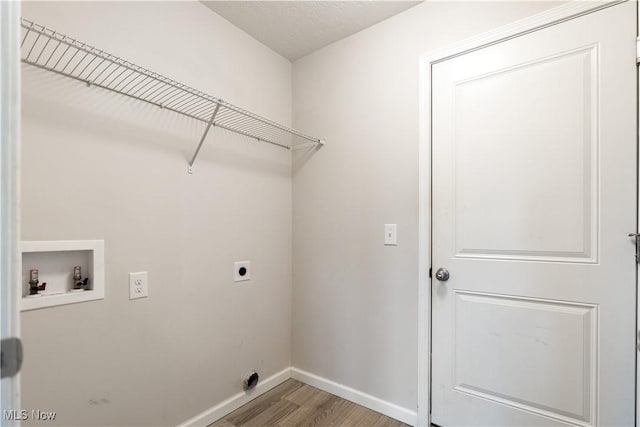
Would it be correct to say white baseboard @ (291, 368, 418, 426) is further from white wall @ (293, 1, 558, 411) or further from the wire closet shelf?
the wire closet shelf

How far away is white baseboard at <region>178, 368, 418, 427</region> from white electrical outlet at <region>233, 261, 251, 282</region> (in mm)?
703

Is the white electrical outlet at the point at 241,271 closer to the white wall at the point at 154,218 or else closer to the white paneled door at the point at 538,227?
the white wall at the point at 154,218

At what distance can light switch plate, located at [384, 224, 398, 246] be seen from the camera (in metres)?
1.77

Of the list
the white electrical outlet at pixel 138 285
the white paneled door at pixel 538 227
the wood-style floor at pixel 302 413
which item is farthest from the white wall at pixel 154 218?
the white paneled door at pixel 538 227

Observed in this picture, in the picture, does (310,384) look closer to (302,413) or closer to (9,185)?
(302,413)

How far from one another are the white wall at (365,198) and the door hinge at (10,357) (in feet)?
5.17

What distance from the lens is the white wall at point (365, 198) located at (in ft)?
5.58

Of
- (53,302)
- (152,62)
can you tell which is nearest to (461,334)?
(53,302)

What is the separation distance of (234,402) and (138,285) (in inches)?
37.5

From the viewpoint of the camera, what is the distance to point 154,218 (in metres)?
1.49

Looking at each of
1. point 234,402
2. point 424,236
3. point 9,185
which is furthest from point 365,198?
point 9,185

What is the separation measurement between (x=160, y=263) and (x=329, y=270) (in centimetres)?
102

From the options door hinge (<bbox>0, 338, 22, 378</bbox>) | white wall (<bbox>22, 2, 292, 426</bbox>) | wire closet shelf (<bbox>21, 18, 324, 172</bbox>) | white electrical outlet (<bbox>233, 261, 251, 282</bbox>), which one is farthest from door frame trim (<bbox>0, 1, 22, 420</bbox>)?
white electrical outlet (<bbox>233, 261, 251, 282</bbox>)

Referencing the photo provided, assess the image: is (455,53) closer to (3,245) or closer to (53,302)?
(3,245)
